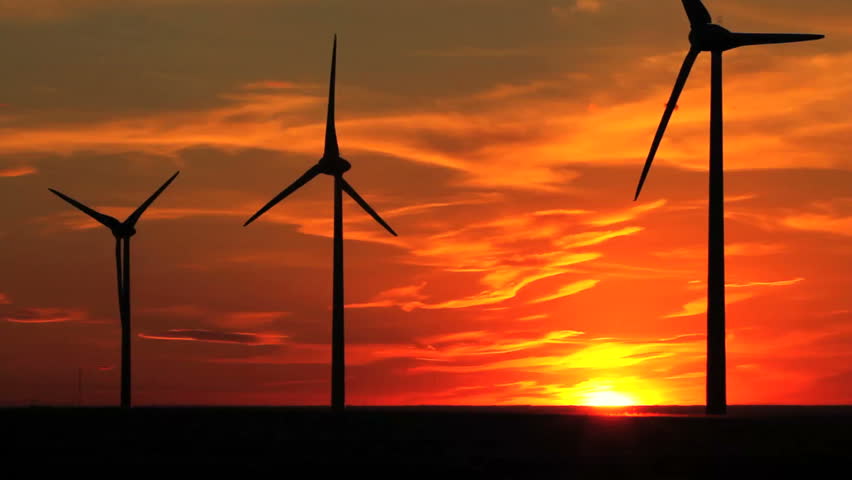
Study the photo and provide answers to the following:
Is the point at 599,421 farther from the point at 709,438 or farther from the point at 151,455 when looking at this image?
the point at 151,455

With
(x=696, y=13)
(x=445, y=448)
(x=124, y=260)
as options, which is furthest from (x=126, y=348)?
(x=696, y=13)

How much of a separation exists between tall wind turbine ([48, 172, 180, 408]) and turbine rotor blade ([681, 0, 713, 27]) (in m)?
56.3

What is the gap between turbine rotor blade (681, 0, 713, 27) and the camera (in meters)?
99.6

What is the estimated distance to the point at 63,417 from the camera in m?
124

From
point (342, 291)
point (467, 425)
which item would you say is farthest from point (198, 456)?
point (342, 291)

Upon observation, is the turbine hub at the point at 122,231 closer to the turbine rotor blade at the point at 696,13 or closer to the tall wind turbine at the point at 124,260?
the tall wind turbine at the point at 124,260

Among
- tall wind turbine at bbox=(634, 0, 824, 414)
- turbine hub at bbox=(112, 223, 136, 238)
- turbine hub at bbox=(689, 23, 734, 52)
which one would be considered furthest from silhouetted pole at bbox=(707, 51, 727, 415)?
turbine hub at bbox=(112, 223, 136, 238)

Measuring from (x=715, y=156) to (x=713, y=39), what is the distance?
12.2 metres

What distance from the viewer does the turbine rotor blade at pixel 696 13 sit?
99625mm

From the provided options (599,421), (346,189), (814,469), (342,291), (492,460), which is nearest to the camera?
(814,469)

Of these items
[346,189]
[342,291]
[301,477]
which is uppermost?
[346,189]

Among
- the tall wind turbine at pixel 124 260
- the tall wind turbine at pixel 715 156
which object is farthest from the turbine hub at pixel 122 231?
the tall wind turbine at pixel 715 156

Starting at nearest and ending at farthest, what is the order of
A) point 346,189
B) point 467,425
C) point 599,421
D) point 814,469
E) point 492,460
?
1. point 814,469
2. point 492,460
3. point 599,421
4. point 467,425
5. point 346,189

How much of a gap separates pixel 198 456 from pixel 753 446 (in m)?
31.5
